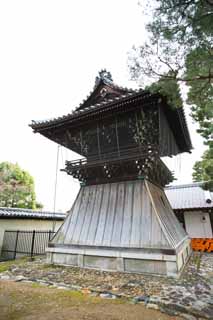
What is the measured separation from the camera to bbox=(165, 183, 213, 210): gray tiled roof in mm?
11734

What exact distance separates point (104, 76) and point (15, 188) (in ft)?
63.7

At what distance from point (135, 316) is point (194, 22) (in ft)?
18.5

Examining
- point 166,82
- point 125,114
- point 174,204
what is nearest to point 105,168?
point 125,114

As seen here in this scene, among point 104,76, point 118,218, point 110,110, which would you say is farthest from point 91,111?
point 118,218

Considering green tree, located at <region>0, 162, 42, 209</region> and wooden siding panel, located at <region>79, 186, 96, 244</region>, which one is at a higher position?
green tree, located at <region>0, 162, 42, 209</region>

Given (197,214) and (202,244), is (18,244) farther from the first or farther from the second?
(197,214)

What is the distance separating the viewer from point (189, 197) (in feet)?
44.9

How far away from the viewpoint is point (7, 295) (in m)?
4.21

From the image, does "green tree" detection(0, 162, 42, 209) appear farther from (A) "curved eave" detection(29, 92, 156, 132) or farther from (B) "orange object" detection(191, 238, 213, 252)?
(B) "orange object" detection(191, 238, 213, 252)

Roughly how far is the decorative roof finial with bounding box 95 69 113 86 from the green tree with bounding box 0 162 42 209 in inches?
746

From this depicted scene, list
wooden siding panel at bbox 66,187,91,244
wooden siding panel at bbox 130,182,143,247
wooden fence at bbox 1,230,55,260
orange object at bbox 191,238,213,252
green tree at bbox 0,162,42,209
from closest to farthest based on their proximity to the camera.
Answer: wooden siding panel at bbox 130,182,143,247
wooden siding panel at bbox 66,187,91,244
wooden fence at bbox 1,230,55,260
orange object at bbox 191,238,213,252
green tree at bbox 0,162,42,209

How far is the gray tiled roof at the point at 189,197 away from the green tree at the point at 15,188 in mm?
16876

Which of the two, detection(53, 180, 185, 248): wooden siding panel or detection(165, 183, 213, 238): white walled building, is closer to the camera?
detection(53, 180, 185, 248): wooden siding panel

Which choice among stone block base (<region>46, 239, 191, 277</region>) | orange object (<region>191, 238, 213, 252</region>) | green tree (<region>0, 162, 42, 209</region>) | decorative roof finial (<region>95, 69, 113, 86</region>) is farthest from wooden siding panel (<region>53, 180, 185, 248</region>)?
green tree (<region>0, 162, 42, 209</region>)
